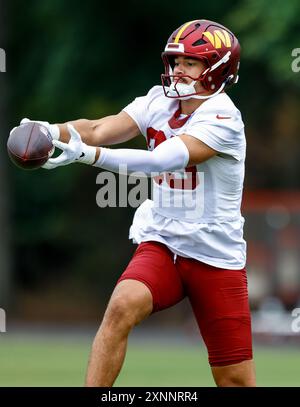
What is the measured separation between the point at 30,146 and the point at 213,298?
1293mm

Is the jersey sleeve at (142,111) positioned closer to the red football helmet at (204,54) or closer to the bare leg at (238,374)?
the red football helmet at (204,54)

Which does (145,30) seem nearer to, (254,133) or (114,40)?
(114,40)

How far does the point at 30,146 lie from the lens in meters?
6.04

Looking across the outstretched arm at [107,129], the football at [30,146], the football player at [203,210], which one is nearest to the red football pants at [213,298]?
the football player at [203,210]

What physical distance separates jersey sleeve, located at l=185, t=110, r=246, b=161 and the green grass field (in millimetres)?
3969

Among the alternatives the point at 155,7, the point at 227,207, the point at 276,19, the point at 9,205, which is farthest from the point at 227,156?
the point at 9,205

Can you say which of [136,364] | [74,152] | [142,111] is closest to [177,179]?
[142,111]

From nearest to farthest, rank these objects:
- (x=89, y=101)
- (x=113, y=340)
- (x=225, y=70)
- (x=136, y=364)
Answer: (x=113, y=340) → (x=225, y=70) → (x=136, y=364) → (x=89, y=101)

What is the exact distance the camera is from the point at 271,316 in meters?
16.3

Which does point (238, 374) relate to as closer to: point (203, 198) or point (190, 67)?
point (203, 198)

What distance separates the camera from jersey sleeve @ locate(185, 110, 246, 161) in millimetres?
6191

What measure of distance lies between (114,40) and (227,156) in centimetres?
1315

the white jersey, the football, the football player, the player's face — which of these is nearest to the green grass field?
the football player

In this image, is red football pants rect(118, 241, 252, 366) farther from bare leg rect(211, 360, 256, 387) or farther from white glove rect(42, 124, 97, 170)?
white glove rect(42, 124, 97, 170)
